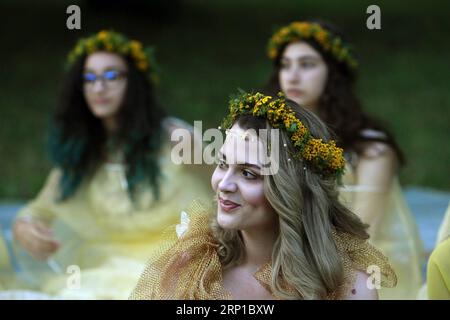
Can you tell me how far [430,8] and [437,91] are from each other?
1924 mm

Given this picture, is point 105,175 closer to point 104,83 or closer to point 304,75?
point 104,83

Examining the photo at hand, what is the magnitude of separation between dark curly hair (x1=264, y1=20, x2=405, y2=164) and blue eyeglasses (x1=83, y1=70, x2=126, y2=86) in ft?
3.11

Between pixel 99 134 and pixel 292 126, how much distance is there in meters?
2.87

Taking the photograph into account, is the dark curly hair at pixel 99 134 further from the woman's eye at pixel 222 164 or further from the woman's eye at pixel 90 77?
the woman's eye at pixel 222 164

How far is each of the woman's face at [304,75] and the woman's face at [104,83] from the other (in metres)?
1.02

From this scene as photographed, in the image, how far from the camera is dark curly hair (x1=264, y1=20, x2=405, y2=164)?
208 inches

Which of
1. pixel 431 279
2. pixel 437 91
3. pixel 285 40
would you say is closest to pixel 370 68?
pixel 437 91

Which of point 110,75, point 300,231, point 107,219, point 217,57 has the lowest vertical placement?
point 107,219

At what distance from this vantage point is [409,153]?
827cm

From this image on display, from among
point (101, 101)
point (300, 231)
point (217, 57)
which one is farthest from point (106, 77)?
point (217, 57)

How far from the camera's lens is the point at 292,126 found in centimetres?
298

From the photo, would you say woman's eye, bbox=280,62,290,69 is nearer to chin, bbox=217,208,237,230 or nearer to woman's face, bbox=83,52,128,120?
woman's face, bbox=83,52,128,120
